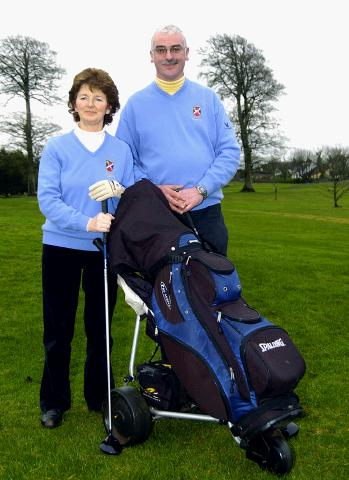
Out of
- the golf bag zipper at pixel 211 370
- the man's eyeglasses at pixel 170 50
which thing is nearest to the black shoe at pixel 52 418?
the golf bag zipper at pixel 211 370

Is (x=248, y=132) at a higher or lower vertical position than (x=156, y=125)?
higher

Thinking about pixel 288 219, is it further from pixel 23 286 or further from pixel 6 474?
pixel 6 474

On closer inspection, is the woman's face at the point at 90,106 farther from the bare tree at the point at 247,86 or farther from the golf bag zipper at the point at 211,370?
the bare tree at the point at 247,86

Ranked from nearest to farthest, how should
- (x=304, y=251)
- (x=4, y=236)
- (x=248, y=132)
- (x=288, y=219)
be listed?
(x=304, y=251) → (x=4, y=236) → (x=288, y=219) → (x=248, y=132)

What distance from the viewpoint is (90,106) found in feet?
12.7

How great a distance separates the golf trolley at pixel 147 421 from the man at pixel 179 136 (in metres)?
0.91

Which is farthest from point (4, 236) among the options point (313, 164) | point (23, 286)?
point (313, 164)

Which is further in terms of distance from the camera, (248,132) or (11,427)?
(248,132)

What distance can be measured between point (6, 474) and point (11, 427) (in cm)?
74

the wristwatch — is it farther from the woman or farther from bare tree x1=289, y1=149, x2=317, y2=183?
bare tree x1=289, y1=149, x2=317, y2=183

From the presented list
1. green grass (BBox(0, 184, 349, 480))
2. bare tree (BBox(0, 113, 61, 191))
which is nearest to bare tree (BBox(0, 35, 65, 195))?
bare tree (BBox(0, 113, 61, 191))

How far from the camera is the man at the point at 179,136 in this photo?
413cm

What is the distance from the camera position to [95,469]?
11.4 ft

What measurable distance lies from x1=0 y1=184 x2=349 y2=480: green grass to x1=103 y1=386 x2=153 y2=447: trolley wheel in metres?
0.11
